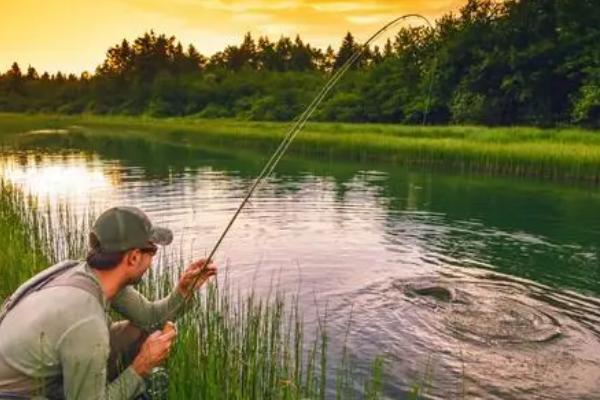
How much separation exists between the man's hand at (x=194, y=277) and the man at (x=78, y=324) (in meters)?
0.81

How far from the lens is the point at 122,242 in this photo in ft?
11.5

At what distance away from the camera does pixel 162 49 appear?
122000 mm

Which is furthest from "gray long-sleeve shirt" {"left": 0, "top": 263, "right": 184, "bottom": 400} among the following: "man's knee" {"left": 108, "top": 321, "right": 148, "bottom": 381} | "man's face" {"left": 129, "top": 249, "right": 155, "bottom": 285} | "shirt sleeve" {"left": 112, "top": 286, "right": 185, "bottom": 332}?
"shirt sleeve" {"left": 112, "top": 286, "right": 185, "bottom": 332}

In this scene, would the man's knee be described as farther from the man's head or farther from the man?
the man's head

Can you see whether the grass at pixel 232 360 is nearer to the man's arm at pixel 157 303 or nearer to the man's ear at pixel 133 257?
the man's arm at pixel 157 303

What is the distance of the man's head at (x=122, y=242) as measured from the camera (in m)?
3.50

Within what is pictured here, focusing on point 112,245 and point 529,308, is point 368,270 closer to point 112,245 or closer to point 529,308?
point 529,308

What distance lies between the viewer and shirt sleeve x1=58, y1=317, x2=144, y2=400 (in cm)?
318

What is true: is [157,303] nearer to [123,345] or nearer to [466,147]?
[123,345]

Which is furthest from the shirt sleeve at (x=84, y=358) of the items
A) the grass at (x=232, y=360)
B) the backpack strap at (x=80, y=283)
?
the grass at (x=232, y=360)

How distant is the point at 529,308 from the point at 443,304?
1.35m

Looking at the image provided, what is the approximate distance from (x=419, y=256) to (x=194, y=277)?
9478mm

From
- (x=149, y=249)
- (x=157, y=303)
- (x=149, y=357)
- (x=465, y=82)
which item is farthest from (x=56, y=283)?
(x=465, y=82)

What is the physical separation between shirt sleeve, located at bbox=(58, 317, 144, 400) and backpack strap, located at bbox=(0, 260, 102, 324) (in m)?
0.19
